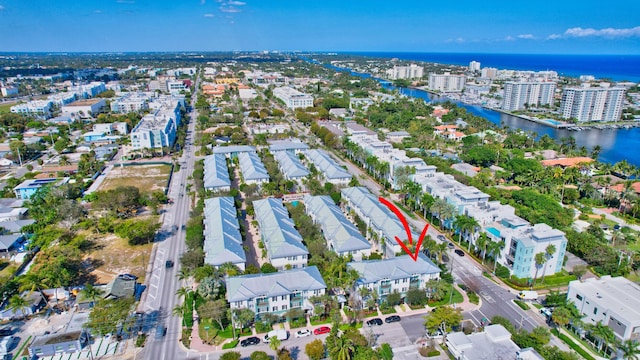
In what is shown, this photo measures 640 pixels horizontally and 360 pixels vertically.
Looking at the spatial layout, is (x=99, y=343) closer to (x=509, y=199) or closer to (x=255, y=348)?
(x=255, y=348)

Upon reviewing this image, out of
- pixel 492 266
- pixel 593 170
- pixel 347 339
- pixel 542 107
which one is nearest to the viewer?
pixel 347 339

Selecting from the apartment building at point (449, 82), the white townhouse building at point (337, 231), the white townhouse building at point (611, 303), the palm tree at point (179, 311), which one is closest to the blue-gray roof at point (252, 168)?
the white townhouse building at point (337, 231)

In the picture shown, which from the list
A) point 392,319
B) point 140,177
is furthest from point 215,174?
point 392,319

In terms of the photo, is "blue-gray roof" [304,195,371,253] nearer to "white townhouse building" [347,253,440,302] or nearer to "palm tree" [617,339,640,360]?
"white townhouse building" [347,253,440,302]

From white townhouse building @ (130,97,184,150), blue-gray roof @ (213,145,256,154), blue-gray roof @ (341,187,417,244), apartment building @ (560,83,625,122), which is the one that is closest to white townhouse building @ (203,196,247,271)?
blue-gray roof @ (341,187,417,244)

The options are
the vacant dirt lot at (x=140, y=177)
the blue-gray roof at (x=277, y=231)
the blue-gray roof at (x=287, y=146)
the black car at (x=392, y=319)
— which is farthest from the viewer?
the blue-gray roof at (x=287, y=146)

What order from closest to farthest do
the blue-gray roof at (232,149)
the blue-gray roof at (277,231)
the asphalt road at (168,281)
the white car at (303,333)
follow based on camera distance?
the asphalt road at (168,281)
the white car at (303,333)
the blue-gray roof at (277,231)
the blue-gray roof at (232,149)

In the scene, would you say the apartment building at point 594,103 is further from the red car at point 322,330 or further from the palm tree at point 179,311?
the palm tree at point 179,311

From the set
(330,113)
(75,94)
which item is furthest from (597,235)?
(75,94)

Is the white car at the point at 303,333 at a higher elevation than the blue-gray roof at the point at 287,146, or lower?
lower
